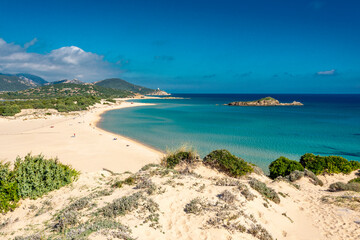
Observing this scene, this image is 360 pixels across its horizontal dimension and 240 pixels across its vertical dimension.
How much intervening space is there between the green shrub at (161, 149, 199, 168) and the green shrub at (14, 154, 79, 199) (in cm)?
635

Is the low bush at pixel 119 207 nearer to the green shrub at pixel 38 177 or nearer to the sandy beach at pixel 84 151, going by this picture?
the green shrub at pixel 38 177

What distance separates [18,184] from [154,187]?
20.6 ft

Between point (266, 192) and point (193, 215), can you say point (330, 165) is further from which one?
point (193, 215)

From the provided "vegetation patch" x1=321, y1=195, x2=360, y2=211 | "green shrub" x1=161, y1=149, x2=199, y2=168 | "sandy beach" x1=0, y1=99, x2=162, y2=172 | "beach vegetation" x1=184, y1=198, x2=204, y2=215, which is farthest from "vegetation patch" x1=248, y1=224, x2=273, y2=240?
"sandy beach" x1=0, y1=99, x2=162, y2=172

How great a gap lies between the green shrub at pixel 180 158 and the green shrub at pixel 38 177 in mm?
6351

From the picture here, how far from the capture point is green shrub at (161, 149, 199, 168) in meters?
14.3

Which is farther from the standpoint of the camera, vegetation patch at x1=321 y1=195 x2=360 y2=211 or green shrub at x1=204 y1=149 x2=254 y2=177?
green shrub at x1=204 y1=149 x2=254 y2=177

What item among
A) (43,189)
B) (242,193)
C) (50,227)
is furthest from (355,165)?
(43,189)

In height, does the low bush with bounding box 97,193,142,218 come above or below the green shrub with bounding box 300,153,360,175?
above

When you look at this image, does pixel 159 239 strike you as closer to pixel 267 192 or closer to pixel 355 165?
pixel 267 192

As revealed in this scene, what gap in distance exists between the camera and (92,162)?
61.2 feet

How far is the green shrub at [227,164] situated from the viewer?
13375 millimetres

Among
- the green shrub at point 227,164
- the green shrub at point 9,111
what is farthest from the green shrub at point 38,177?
the green shrub at point 9,111

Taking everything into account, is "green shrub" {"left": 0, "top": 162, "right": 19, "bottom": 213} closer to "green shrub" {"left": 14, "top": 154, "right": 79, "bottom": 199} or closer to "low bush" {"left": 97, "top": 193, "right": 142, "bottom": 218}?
"green shrub" {"left": 14, "top": 154, "right": 79, "bottom": 199}
